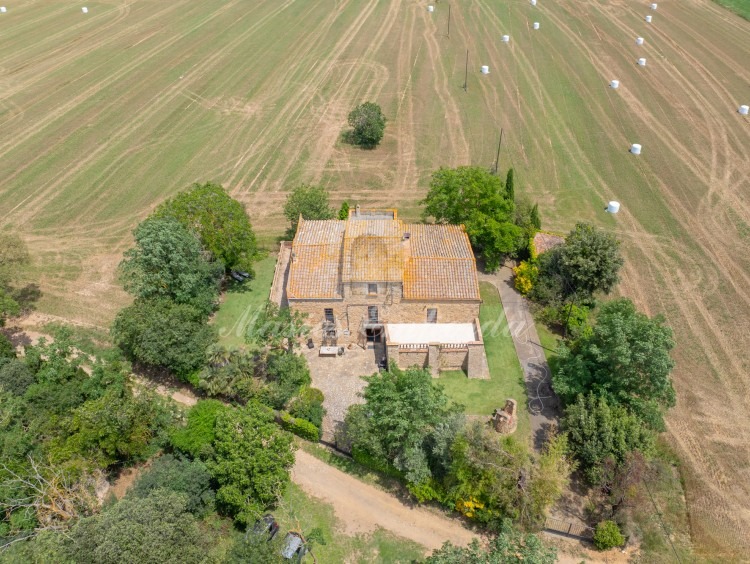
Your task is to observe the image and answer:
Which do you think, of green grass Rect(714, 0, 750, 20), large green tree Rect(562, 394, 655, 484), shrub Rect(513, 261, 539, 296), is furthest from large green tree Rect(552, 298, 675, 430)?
green grass Rect(714, 0, 750, 20)

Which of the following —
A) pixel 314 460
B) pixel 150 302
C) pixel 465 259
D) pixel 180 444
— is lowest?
pixel 314 460

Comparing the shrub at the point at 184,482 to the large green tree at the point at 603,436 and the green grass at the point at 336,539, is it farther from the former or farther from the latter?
the large green tree at the point at 603,436

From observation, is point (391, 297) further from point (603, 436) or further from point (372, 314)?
point (603, 436)

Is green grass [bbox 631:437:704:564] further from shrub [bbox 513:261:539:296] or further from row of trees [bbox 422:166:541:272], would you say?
row of trees [bbox 422:166:541:272]

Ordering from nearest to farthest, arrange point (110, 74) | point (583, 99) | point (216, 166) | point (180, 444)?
point (180, 444)
point (216, 166)
point (583, 99)
point (110, 74)

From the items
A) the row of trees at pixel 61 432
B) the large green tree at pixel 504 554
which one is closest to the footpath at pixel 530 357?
the large green tree at pixel 504 554

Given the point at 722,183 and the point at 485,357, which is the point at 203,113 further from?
the point at 722,183

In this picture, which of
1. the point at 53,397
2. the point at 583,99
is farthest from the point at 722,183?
the point at 53,397

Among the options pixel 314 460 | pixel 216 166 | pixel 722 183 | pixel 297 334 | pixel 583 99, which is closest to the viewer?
pixel 314 460
